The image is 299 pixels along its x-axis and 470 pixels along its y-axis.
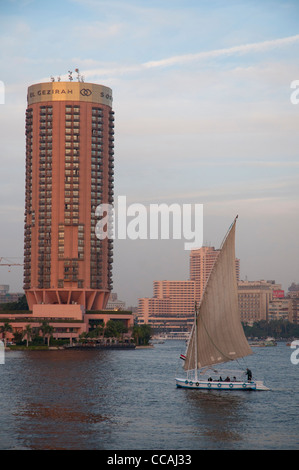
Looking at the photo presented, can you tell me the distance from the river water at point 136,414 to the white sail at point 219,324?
511 cm

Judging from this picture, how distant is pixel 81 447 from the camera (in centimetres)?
6531

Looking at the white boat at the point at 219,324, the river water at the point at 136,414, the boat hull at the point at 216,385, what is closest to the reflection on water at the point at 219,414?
the river water at the point at 136,414

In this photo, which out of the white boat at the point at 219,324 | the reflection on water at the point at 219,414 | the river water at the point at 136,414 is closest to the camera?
the river water at the point at 136,414

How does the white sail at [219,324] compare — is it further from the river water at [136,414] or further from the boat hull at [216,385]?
the river water at [136,414]

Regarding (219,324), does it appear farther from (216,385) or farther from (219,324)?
(216,385)

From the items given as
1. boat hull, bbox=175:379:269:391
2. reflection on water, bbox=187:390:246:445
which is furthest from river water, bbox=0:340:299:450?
boat hull, bbox=175:379:269:391

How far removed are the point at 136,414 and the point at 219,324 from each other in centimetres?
2222

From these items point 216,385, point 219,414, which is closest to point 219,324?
point 216,385

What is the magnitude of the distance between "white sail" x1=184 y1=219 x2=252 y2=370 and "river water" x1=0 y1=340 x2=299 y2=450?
511 cm

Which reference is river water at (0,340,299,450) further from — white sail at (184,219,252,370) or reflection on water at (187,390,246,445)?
white sail at (184,219,252,370)

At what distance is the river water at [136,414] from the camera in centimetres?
6825

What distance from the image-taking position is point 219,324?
103000 millimetres
